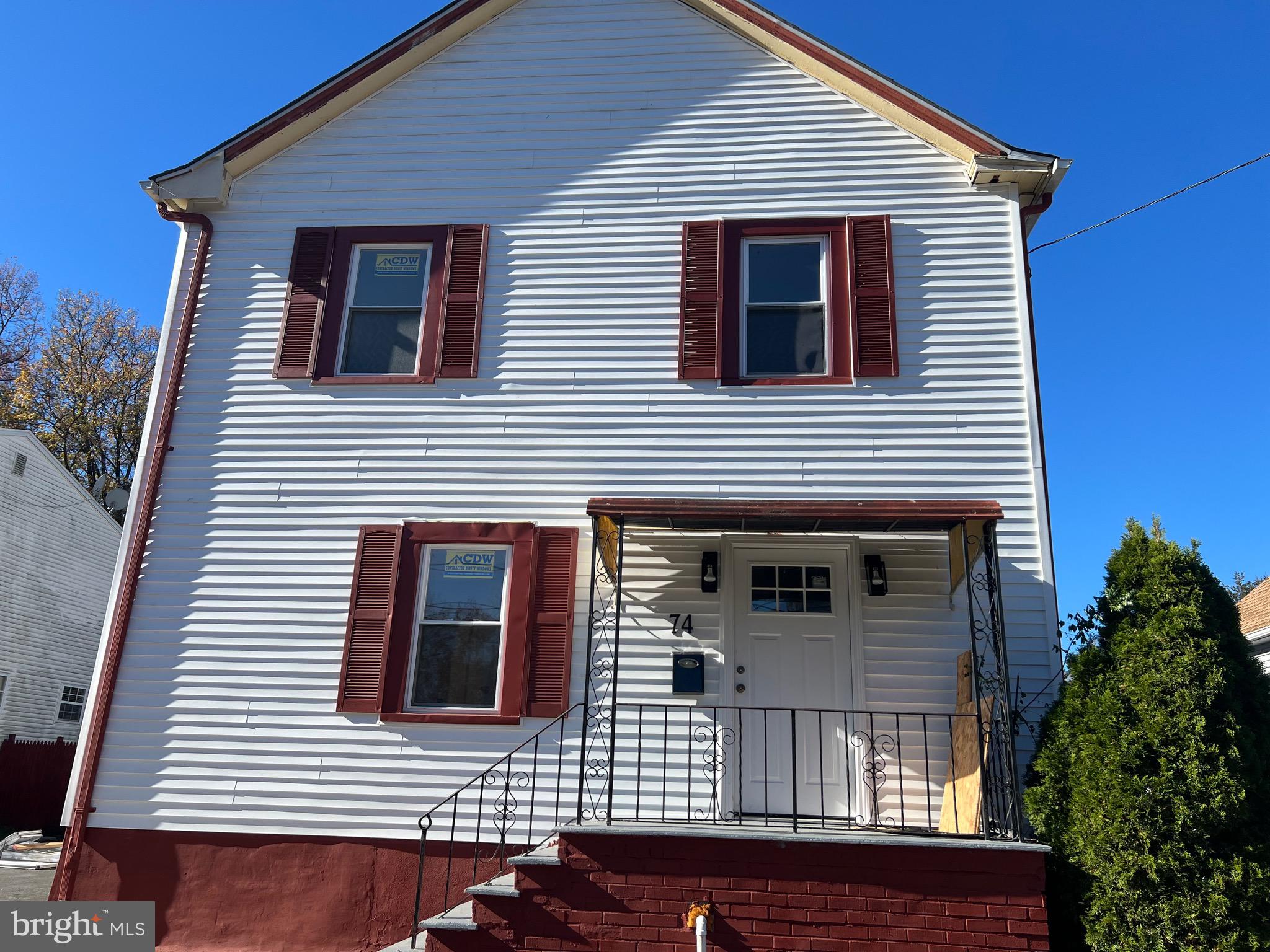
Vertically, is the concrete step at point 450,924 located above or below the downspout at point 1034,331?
below

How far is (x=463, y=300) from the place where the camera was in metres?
8.33

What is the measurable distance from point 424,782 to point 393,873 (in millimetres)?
682

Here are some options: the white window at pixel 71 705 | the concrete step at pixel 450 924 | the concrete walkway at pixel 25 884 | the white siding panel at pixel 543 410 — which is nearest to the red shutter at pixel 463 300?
the white siding panel at pixel 543 410

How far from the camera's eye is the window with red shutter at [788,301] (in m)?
7.84

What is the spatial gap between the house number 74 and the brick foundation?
1.95 meters

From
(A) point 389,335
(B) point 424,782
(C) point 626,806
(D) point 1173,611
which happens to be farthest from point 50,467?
(D) point 1173,611

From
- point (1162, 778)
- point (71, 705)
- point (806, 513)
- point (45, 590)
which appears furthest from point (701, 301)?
point (71, 705)

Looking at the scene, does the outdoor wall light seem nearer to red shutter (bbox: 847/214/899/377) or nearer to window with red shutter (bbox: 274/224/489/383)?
red shutter (bbox: 847/214/899/377)

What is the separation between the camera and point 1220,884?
5055 millimetres

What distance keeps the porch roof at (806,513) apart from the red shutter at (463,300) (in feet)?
7.35

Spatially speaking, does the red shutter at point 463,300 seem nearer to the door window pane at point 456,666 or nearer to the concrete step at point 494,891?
the door window pane at point 456,666

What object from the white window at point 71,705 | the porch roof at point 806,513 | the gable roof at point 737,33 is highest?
the gable roof at point 737,33

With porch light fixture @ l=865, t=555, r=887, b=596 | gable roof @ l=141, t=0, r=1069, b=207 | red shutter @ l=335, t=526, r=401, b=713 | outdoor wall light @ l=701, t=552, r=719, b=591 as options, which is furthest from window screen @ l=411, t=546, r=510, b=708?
gable roof @ l=141, t=0, r=1069, b=207

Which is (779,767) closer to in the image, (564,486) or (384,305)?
(564,486)
